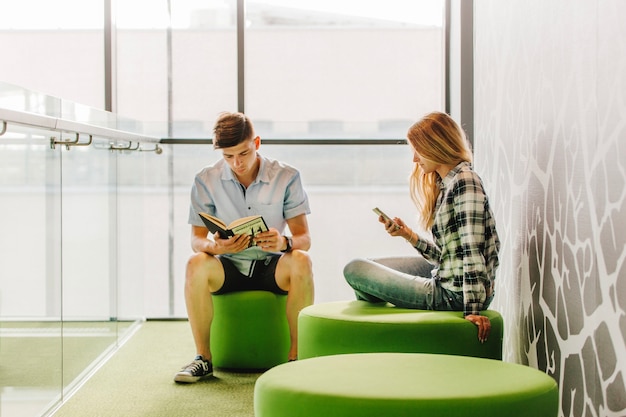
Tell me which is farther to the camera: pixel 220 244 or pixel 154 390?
pixel 220 244

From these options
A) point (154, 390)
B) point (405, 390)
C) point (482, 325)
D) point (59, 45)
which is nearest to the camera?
point (405, 390)

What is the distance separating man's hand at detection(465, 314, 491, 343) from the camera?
265cm

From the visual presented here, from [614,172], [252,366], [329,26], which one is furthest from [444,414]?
[329,26]

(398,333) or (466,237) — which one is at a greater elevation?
(466,237)

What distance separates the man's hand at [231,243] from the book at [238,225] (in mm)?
25

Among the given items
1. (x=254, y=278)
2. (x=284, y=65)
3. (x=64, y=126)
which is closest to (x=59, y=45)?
(x=284, y=65)

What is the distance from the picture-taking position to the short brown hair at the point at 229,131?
356 cm

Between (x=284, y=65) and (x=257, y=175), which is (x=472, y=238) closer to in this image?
(x=257, y=175)

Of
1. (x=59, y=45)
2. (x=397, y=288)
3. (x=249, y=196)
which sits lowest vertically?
(x=397, y=288)

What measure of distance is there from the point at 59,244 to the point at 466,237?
1540mm

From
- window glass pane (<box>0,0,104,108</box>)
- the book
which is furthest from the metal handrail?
window glass pane (<box>0,0,104,108</box>)

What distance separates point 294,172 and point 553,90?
5.06ft

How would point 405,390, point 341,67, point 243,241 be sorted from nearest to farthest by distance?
point 405,390, point 243,241, point 341,67

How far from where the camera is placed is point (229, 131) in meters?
3.56
